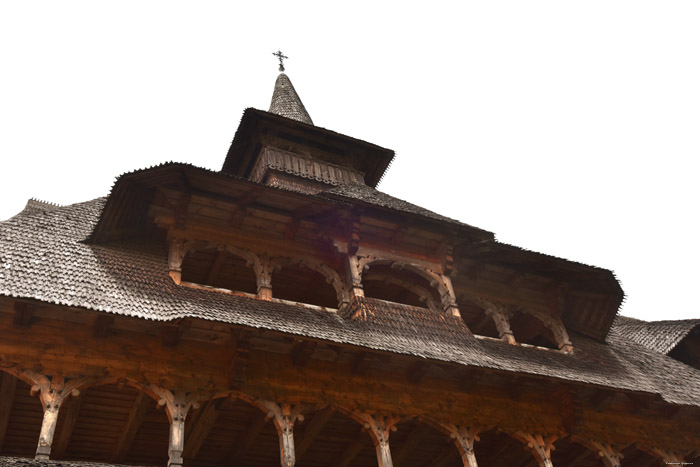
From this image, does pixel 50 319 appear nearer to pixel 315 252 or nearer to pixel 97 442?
pixel 97 442

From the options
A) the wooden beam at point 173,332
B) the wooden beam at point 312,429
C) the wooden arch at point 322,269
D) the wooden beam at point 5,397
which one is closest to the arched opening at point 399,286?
the wooden arch at point 322,269

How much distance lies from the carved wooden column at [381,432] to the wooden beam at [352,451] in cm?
208

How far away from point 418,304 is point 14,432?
9.54 metres

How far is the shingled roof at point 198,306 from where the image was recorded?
10734mm

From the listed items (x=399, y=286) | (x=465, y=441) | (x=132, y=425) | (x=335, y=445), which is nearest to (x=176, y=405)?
(x=132, y=425)

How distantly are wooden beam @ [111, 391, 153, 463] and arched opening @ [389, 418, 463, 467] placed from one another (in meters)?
5.27

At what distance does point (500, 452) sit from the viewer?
584 inches

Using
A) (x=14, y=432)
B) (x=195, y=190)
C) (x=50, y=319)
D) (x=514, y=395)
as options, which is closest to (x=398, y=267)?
(x=514, y=395)

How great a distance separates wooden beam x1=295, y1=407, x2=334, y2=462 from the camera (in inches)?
470

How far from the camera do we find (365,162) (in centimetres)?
2412

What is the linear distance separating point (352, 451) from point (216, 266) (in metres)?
5.15

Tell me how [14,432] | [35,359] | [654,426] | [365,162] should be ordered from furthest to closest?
[365,162], [654,426], [14,432], [35,359]

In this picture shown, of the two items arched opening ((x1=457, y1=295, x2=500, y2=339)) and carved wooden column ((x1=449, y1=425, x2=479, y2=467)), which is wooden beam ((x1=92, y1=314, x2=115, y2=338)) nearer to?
carved wooden column ((x1=449, y1=425, x2=479, y2=467))

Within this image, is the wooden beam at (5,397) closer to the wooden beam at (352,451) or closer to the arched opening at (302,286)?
the arched opening at (302,286)
